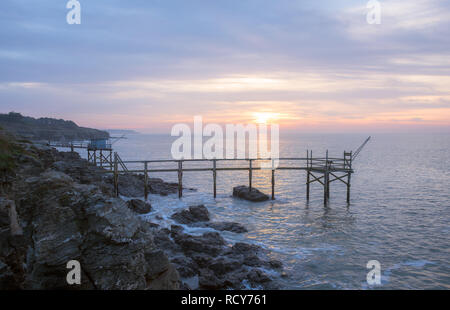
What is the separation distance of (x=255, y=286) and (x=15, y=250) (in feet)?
27.2

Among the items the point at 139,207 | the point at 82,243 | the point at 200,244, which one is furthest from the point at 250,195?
the point at 82,243

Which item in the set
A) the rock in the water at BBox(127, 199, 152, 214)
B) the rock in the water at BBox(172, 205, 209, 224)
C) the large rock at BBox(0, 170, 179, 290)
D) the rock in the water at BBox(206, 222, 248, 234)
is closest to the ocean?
the rock in the water at BBox(206, 222, 248, 234)

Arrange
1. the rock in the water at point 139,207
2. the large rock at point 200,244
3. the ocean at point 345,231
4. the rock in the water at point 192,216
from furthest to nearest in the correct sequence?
the rock in the water at point 139,207
the rock in the water at point 192,216
the large rock at point 200,244
the ocean at point 345,231

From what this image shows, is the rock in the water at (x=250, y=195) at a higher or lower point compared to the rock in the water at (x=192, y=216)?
higher

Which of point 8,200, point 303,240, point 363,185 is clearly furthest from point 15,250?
point 363,185

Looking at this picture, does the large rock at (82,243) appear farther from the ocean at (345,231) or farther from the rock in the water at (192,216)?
the rock in the water at (192,216)

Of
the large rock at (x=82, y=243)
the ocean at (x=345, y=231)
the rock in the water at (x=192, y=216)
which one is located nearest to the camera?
the large rock at (x=82, y=243)

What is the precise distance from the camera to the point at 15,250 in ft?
23.0

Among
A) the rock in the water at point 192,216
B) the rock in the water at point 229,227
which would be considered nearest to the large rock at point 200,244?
the rock in the water at point 229,227

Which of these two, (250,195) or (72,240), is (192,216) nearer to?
(250,195)

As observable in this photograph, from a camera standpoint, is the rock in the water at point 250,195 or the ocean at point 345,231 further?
the rock in the water at point 250,195

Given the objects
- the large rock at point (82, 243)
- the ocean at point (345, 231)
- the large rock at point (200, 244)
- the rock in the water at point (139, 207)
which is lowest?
the ocean at point (345, 231)

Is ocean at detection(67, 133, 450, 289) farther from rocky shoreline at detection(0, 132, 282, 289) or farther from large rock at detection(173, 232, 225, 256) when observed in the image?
rocky shoreline at detection(0, 132, 282, 289)
